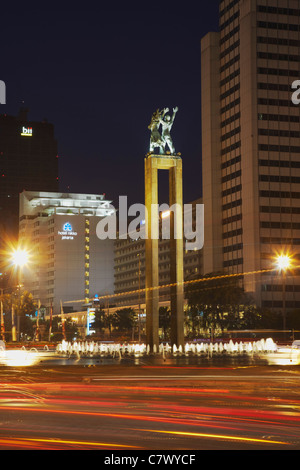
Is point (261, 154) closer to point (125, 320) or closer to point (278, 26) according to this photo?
point (278, 26)

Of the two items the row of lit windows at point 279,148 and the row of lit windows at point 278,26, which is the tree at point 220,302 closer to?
the row of lit windows at point 279,148

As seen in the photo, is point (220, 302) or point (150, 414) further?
point (220, 302)

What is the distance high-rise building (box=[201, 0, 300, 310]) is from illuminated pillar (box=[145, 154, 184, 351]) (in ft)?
191

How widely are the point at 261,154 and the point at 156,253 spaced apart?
66.0 metres

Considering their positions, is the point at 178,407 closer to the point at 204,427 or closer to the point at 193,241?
the point at 204,427

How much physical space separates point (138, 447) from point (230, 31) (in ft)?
407

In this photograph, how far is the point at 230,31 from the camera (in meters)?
128

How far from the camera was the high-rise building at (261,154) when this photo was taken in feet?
385

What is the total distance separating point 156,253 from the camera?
5775 cm

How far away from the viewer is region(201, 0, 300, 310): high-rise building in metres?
117

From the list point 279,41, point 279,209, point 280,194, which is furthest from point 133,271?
point 279,41

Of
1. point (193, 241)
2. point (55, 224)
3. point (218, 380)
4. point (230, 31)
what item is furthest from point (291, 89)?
point (218, 380)

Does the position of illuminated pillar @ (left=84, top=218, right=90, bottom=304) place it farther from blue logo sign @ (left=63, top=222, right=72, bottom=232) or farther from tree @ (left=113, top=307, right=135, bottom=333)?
tree @ (left=113, top=307, right=135, bottom=333)
